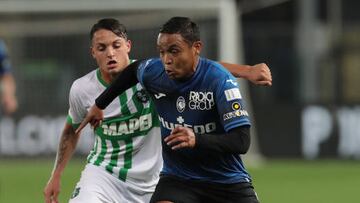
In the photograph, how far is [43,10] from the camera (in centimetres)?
2123

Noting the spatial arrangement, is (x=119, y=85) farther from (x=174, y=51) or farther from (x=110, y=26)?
(x=174, y=51)

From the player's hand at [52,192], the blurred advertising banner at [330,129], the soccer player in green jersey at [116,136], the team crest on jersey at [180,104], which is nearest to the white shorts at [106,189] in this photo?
the soccer player in green jersey at [116,136]

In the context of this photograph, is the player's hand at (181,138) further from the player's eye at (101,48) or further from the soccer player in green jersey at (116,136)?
the player's eye at (101,48)

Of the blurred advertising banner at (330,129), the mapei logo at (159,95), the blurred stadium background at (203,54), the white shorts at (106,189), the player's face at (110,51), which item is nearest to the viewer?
the mapei logo at (159,95)

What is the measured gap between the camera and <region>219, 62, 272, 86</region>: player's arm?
25.3ft

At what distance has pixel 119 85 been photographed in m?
8.38

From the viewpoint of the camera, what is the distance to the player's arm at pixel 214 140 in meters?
6.95

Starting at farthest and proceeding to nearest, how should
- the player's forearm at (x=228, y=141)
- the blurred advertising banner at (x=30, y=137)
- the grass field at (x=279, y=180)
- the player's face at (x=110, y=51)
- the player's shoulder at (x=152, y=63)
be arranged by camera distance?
the blurred advertising banner at (x=30, y=137) < the grass field at (x=279, y=180) < the player's face at (x=110, y=51) < the player's shoulder at (x=152, y=63) < the player's forearm at (x=228, y=141)

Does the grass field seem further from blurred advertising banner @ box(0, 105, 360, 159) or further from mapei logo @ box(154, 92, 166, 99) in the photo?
mapei logo @ box(154, 92, 166, 99)

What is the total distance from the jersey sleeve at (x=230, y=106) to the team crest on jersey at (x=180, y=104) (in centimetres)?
28

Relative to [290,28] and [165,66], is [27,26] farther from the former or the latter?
[165,66]

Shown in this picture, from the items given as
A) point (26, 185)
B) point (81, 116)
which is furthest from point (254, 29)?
point (81, 116)

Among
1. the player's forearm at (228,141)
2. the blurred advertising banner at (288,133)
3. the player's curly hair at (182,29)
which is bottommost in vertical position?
the blurred advertising banner at (288,133)

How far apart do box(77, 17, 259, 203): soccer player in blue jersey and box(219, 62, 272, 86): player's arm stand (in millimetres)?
223
